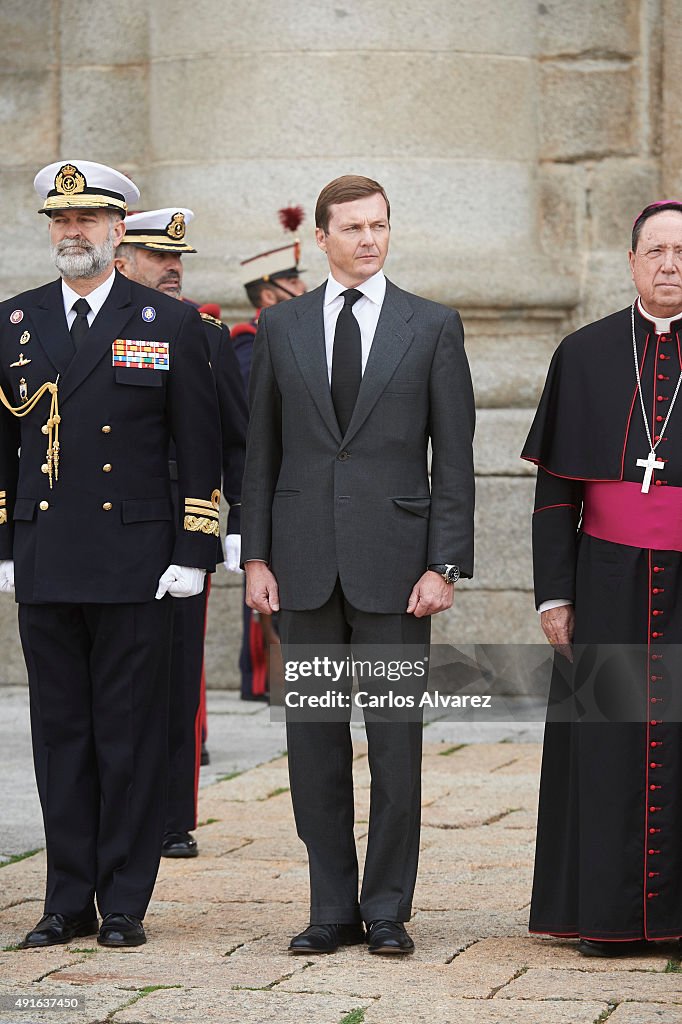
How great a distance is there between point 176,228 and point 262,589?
188 centimetres

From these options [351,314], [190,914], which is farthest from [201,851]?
[351,314]

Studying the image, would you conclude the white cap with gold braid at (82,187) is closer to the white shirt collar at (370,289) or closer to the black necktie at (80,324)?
the black necktie at (80,324)

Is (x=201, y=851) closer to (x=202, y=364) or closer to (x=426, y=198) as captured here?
(x=202, y=364)

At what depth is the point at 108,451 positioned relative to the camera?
4.77 meters

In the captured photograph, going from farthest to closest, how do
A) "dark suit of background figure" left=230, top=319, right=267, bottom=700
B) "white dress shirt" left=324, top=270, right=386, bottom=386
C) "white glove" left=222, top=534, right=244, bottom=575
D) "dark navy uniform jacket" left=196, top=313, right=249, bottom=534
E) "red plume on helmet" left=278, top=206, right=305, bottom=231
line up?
1. "dark suit of background figure" left=230, top=319, right=267, bottom=700
2. "red plume on helmet" left=278, top=206, right=305, bottom=231
3. "dark navy uniform jacket" left=196, top=313, right=249, bottom=534
4. "white glove" left=222, top=534, right=244, bottom=575
5. "white dress shirt" left=324, top=270, right=386, bottom=386

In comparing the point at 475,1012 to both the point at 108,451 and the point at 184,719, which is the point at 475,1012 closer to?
the point at 108,451

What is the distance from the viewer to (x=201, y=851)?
593 cm

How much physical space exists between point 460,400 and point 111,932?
156 centimetres

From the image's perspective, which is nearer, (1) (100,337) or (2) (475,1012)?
(2) (475,1012)

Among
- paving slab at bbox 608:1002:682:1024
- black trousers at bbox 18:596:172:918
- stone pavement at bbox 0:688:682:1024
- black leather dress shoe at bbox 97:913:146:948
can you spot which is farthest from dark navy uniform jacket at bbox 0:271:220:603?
paving slab at bbox 608:1002:682:1024

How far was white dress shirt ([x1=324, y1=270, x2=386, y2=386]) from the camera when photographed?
187 inches

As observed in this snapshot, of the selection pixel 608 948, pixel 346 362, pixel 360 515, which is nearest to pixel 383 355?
pixel 346 362
